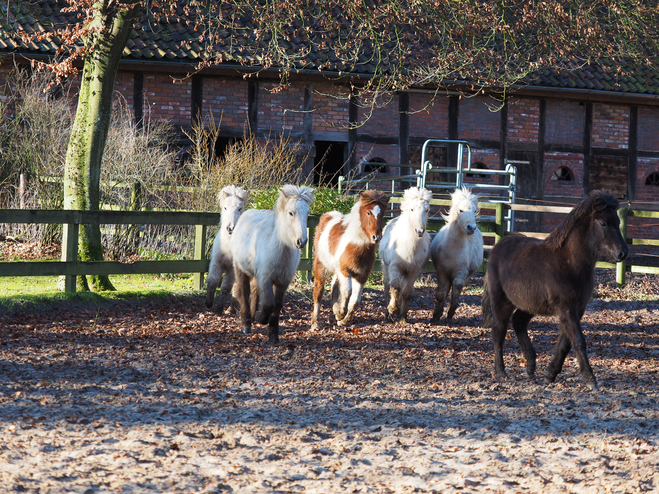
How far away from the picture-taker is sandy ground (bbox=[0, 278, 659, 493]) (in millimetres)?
3973

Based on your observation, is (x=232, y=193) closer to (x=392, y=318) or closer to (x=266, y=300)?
(x=266, y=300)

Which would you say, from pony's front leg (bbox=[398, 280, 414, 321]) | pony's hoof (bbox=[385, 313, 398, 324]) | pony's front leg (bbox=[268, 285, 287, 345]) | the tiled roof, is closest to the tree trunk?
pony's front leg (bbox=[268, 285, 287, 345])

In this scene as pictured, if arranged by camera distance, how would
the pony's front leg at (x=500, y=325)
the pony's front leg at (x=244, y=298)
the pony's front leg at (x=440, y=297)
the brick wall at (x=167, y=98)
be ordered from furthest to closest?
the brick wall at (x=167, y=98) < the pony's front leg at (x=440, y=297) < the pony's front leg at (x=244, y=298) < the pony's front leg at (x=500, y=325)

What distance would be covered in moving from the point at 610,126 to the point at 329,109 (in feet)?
26.8

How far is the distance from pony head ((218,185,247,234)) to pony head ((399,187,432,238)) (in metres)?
2.07

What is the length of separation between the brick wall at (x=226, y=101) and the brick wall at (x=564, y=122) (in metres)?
8.21

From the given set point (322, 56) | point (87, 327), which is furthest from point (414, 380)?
point (322, 56)

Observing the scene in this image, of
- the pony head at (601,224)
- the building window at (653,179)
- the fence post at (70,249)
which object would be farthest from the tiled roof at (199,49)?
the pony head at (601,224)

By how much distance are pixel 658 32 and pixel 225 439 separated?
10292 millimetres

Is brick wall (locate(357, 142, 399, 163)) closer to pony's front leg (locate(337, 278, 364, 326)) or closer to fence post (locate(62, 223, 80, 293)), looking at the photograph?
pony's front leg (locate(337, 278, 364, 326))

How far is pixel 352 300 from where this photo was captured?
30.0ft

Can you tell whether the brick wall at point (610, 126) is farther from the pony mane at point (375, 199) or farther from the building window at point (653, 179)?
the pony mane at point (375, 199)

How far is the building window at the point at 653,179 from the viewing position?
21.4m

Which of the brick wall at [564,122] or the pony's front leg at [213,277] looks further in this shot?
the brick wall at [564,122]
